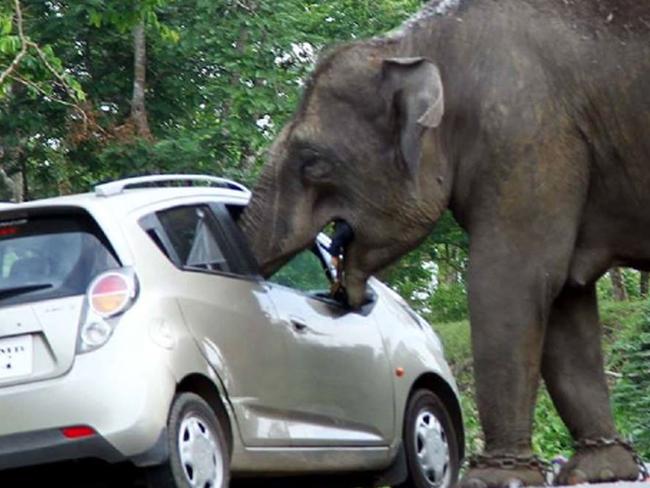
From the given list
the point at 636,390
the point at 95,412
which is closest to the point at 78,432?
the point at 95,412

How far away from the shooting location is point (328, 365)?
10.9 m

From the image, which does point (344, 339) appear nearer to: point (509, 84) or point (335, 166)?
point (335, 166)

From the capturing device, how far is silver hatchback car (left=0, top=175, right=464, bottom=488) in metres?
9.33

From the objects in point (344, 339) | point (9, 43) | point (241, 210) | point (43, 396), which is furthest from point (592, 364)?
point (9, 43)

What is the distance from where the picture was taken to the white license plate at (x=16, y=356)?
9.46m

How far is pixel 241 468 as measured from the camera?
10.0 meters

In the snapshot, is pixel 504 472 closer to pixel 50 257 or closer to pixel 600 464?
pixel 600 464

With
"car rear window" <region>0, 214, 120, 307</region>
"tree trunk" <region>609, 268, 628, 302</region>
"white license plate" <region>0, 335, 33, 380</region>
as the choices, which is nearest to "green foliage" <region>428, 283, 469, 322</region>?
"tree trunk" <region>609, 268, 628, 302</region>

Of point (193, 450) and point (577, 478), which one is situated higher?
point (193, 450)

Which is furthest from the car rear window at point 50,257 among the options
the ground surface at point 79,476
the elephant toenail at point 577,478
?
the elephant toenail at point 577,478

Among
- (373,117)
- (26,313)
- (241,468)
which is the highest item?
(373,117)

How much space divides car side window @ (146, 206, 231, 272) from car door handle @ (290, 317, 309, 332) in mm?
451

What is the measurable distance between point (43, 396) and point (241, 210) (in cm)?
215

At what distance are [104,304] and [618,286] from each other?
875 inches
